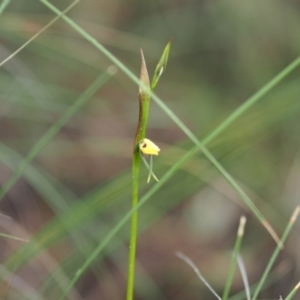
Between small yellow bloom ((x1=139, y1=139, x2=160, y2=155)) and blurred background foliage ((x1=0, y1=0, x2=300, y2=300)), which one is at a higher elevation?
small yellow bloom ((x1=139, y1=139, x2=160, y2=155))

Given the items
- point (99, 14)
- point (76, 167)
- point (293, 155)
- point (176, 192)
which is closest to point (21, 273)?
point (76, 167)

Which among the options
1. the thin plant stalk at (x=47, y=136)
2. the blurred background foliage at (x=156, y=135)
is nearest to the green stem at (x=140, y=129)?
the thin plant stalk at (x=47, y=136)

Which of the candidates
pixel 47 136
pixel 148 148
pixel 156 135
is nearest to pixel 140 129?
pixel 148 148

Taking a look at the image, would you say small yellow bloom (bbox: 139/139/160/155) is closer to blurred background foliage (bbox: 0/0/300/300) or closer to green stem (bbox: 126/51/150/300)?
green stem (bbox: 126/51/150/300)

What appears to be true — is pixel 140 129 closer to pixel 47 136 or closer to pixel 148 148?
pixel 148 148

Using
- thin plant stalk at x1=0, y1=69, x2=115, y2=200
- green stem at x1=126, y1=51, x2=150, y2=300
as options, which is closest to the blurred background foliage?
thin plant stalk at x1=0, y1=69, x2=115, y2=200

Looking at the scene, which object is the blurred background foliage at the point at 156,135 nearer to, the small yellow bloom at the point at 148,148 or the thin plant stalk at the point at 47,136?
the thin plant stalk at the point at 47,136
